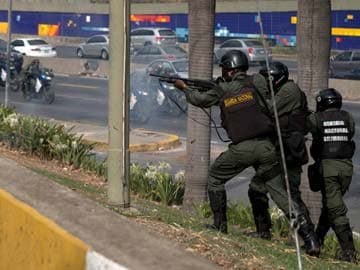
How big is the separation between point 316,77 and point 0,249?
4.41m

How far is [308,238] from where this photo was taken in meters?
7.25

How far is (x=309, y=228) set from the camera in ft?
23.8

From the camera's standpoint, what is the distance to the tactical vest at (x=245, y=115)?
7109 millimetres

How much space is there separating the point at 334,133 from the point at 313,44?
1.24 metres

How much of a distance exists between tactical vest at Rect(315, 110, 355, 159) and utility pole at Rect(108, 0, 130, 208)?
200cm

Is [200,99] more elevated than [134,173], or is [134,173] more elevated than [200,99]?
[200,99]

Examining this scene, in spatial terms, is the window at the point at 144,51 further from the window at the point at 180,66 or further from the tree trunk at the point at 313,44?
the tree trunk at the point at 313,44

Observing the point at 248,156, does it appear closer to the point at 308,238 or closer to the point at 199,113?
the point at 308,238

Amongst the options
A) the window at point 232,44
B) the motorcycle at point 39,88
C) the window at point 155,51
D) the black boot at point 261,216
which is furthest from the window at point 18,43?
the black boot at point 261,216

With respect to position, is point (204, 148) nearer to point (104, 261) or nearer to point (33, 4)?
point (104, 261)

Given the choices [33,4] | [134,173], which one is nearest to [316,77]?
[134,173]

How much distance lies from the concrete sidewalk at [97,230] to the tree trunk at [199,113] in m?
4.46

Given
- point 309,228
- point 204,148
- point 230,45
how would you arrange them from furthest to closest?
point 230,45 → point 204,148 → point 309,228

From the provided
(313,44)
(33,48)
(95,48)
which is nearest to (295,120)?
(313,44)
